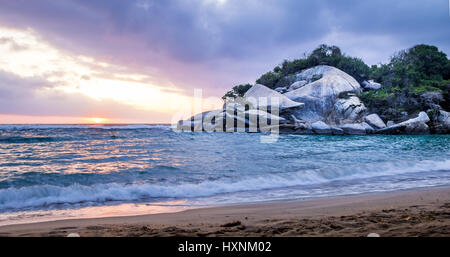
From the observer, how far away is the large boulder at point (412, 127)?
82.1ft

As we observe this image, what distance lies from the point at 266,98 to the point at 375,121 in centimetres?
1125

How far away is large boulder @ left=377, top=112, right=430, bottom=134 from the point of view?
82.1ft

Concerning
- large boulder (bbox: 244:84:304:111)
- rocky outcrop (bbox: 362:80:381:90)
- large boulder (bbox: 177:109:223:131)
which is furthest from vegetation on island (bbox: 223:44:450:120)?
large boulder (bbox: 177:109:223:131)

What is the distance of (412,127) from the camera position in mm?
25047

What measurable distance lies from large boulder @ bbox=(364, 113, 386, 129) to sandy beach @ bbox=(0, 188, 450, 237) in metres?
24.6

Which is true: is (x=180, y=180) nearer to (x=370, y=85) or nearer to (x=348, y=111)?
(x=348, y=111)

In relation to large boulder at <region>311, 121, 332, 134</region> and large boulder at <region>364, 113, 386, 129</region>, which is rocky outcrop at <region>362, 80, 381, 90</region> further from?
large boulder at <region>311, 121, 332, 134</region>

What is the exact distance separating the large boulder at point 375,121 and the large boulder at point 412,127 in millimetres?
743

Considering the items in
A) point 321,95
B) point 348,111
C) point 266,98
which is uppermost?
point 321,95

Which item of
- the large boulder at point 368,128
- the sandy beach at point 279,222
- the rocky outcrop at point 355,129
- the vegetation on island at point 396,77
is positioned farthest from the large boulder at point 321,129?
the sandy beach at point 279,222

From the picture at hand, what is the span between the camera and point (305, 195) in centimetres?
549

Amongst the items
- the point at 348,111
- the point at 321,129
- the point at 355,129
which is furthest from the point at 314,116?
the point at 355,129
